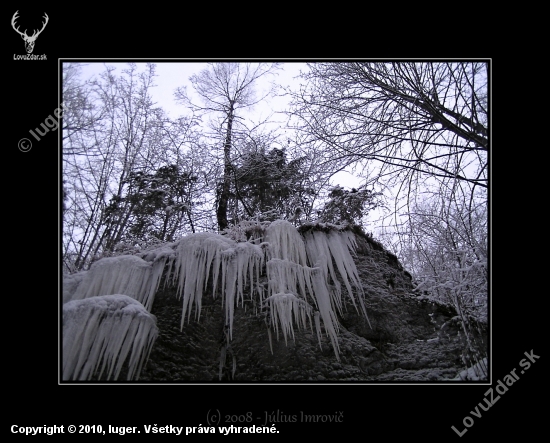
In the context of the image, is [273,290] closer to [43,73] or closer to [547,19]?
[43,73]

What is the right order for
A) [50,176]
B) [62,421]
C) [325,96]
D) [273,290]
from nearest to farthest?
[62,421] < [50,176] < [273,290] < [325,96]

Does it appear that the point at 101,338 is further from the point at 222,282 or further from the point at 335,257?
the point at 335,257

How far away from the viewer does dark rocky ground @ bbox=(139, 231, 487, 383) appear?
8.23 feet

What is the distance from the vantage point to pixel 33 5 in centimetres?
235

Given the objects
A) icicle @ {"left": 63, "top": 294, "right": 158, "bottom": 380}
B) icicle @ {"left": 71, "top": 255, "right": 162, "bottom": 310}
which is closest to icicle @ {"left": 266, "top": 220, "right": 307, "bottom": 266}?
icicle @ {"left": 71, "top": 255, "right": 162, "bottom": 310}

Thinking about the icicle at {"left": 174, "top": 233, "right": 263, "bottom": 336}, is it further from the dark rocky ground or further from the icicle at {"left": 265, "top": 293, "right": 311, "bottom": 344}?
the icicle at {"left": 265, "top": 293, "right": 311, "bottom": 344}

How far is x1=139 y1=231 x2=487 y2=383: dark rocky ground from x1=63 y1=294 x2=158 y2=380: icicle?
0.16 metres

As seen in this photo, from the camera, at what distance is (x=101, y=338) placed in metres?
2.29

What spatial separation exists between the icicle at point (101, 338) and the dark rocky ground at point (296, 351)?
0.16 m

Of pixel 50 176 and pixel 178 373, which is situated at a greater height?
pixel 50 176

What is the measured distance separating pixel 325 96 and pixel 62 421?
3208mm

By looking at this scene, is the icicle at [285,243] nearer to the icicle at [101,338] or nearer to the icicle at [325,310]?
the icicle at [325,310]

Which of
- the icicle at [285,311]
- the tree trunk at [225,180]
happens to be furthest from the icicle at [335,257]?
the tree trunk at [225,180]

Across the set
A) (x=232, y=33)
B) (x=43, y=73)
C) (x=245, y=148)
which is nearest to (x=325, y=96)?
(x=245, y=148)
